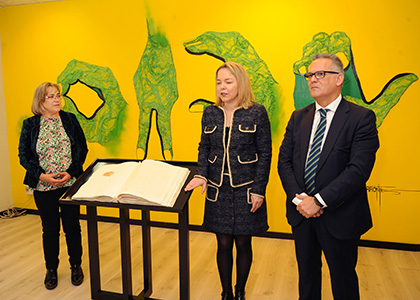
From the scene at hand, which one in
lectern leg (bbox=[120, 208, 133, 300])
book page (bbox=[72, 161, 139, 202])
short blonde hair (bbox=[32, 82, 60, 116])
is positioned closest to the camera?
book page (bbox=[72, 161, 139, 202])

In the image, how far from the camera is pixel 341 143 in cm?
169

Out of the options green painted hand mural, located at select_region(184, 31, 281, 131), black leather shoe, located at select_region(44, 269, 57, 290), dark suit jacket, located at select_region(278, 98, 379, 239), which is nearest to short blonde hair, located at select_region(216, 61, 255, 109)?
dark suit jacket, located at select_region(278, 98, 379, 239)

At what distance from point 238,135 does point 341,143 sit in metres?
0.58

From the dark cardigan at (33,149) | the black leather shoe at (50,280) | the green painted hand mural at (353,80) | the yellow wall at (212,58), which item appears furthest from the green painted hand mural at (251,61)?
the black leather shoe at (50,280)

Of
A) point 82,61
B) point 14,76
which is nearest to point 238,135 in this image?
point 82,61

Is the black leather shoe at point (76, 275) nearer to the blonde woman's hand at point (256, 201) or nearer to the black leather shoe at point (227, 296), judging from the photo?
the black leather shoe at point (227, 296)

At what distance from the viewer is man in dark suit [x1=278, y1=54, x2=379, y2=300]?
1665 millimetres

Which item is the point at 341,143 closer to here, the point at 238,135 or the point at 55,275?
the point at 238,135

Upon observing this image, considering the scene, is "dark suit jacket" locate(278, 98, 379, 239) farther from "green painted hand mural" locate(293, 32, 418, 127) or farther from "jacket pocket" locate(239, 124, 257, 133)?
"green painted hand mural" locate(293, 32, 418, 127)

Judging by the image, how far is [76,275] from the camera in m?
2.63

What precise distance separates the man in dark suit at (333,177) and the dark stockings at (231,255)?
1.25 feet

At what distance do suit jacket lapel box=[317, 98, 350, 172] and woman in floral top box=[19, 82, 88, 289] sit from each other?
1.82 meters

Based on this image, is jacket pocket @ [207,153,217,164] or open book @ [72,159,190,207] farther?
jacket pocket @ [207,153,217,164]

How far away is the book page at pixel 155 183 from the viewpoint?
1842 millimetres
